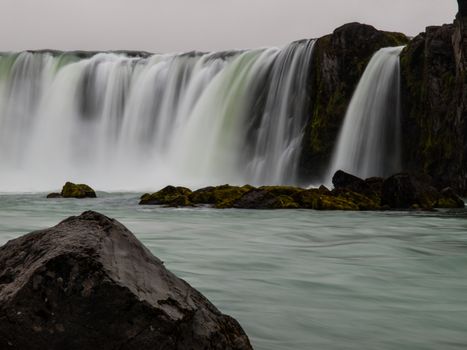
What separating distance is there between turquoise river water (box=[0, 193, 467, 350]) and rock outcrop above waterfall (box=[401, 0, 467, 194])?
10.9m

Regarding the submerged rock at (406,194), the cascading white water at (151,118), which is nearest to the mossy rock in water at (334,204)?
the submerged rock at (406,194)

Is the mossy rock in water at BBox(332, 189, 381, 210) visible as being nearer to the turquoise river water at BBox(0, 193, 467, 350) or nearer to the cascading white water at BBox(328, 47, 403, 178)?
the turquoise river water at BBox(0, 193, 467, 350)

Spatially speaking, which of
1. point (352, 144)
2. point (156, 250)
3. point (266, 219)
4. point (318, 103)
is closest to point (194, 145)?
point (318, 103)

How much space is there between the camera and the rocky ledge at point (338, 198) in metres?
18.3

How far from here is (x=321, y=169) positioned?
31.7 m

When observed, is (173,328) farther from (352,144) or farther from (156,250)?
(352,144)

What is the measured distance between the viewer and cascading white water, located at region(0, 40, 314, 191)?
110 ft

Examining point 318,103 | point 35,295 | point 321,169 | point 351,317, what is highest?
point 318,103

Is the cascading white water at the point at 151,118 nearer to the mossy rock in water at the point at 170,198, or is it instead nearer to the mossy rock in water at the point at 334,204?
the mossy rock in water at the point at 170,198

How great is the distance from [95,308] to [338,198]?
628 inches

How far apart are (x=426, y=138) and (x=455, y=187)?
2.95 m

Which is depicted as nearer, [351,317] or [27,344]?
[27,344]

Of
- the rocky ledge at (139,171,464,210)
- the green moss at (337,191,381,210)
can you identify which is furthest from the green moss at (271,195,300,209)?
the green moss at (337,191,381,210)

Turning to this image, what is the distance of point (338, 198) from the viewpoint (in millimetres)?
18766
